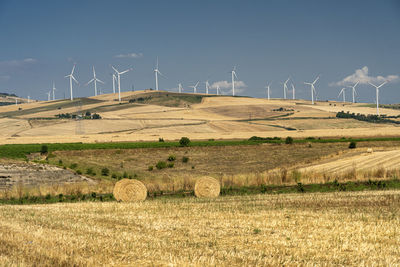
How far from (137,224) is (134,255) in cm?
695

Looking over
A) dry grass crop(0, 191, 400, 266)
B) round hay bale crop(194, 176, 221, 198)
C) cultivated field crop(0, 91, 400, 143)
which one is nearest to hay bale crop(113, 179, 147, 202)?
round hay bale crop(194, 176, 221, 198)

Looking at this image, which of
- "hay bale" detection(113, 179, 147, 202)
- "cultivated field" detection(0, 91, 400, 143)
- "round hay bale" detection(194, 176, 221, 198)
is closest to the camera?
"hay bale" detection(113, 179, 147, 202)

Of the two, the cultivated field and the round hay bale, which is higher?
the cultivated field

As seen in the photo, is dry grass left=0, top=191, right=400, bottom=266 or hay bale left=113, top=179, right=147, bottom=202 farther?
hay bale left=113, top=179, right=147, bottom=202

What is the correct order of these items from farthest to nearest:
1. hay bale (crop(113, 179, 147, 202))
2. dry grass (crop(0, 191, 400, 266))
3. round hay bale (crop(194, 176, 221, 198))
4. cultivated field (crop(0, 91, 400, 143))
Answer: cultivated field (crop(0, 91, 400, 143)), round hay bale (crop(194, 176, 221, 198)), hay bale (crop(113, 179, 147, 202)), dry grass (crop(0, 191, 400, 266))

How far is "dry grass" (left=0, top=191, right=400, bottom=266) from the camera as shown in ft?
43.9

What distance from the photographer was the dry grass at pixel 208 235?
13.4 meters

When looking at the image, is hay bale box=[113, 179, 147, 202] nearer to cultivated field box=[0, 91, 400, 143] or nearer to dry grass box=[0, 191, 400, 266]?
dry grass box=[0, 191, 400, 266]

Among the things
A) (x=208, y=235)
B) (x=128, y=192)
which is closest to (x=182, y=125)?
(x=128, y=192)

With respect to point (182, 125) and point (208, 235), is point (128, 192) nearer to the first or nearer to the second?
point (208, 235)

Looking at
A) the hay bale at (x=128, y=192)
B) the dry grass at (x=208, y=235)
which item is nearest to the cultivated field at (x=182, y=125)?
the hay bale at (x=128, y=192)

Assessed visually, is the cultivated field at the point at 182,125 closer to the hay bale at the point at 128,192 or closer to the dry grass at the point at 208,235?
the hay bale at the point at 128,192

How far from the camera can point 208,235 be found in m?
17.8

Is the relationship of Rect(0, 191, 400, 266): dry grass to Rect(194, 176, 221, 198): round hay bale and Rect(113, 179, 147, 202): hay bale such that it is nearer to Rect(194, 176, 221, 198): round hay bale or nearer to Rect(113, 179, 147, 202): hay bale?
Rect(113, 179, 147, 202): hay bale
